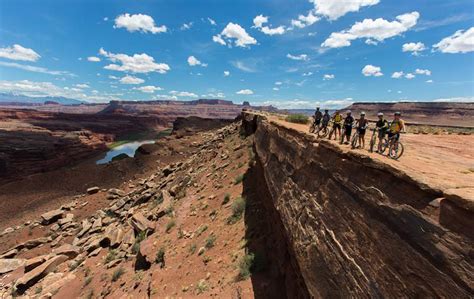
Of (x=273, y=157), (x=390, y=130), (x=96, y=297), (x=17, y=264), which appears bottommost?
(x=17, y=264)

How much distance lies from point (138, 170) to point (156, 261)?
98.9 feet

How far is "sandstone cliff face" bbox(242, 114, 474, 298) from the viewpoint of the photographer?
11.0ft

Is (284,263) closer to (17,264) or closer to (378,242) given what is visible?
(378,242)

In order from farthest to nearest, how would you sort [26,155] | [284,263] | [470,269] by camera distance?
[26,155]
[284,263]
[470,269]

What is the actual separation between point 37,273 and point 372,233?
774 inches

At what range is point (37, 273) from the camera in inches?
637

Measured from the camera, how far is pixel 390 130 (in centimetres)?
694

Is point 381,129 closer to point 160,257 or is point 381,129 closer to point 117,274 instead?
point 160,257

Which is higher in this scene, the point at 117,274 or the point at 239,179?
the point at 239,179

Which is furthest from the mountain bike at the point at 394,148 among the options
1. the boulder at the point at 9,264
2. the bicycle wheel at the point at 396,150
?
the boulder at the point at 9,264

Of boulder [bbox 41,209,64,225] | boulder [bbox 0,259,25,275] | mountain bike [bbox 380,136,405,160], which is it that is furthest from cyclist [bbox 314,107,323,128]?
boulder [bbox 41,209,64,225]

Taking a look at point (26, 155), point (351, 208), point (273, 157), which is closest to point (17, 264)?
point (273, 157)

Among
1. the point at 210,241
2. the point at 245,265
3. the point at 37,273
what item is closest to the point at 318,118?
the point at 245,265

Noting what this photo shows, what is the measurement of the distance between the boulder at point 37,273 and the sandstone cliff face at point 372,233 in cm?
1670
